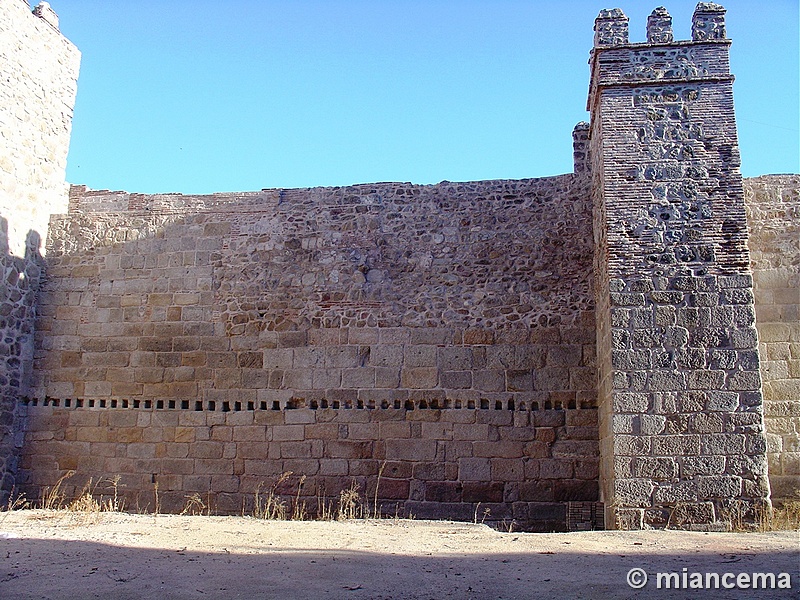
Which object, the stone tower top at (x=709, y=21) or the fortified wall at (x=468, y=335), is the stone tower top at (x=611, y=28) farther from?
the stone tower top at (x=709, y=21)

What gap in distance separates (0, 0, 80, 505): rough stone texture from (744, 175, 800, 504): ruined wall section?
908 centimetres

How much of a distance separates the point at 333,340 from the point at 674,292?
4.05 metres

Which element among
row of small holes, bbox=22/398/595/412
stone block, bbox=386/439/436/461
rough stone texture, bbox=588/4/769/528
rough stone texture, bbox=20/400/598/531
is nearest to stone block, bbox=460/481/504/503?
rough stone texture, bbox=20/400/598/531

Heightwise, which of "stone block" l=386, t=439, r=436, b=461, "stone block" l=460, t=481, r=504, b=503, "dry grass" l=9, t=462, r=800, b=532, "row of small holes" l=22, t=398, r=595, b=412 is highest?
"row of small holes" l=22, t=398, r=595, b=412

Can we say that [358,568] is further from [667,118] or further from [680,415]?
[667,118]

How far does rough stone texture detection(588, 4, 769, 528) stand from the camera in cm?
734

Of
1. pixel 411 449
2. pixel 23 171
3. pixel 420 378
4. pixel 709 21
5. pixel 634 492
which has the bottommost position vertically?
pixel 634 492

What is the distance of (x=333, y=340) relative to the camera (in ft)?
31.3

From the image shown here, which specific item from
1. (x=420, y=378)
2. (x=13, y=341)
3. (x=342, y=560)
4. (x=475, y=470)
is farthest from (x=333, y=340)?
(x=342, y=560)

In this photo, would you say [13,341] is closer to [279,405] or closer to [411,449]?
[279,405]

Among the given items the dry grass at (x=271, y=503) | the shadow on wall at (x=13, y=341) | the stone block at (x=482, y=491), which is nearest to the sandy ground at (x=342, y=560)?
the dry grass at (x=271, y=503)

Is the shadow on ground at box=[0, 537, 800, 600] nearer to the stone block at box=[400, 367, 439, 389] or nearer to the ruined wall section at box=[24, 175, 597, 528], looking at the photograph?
the ruined wall section at box=[24, 175, 597, 528]

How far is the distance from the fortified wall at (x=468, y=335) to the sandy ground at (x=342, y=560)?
5.06 ft

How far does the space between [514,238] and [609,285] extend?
1900 millimetres
